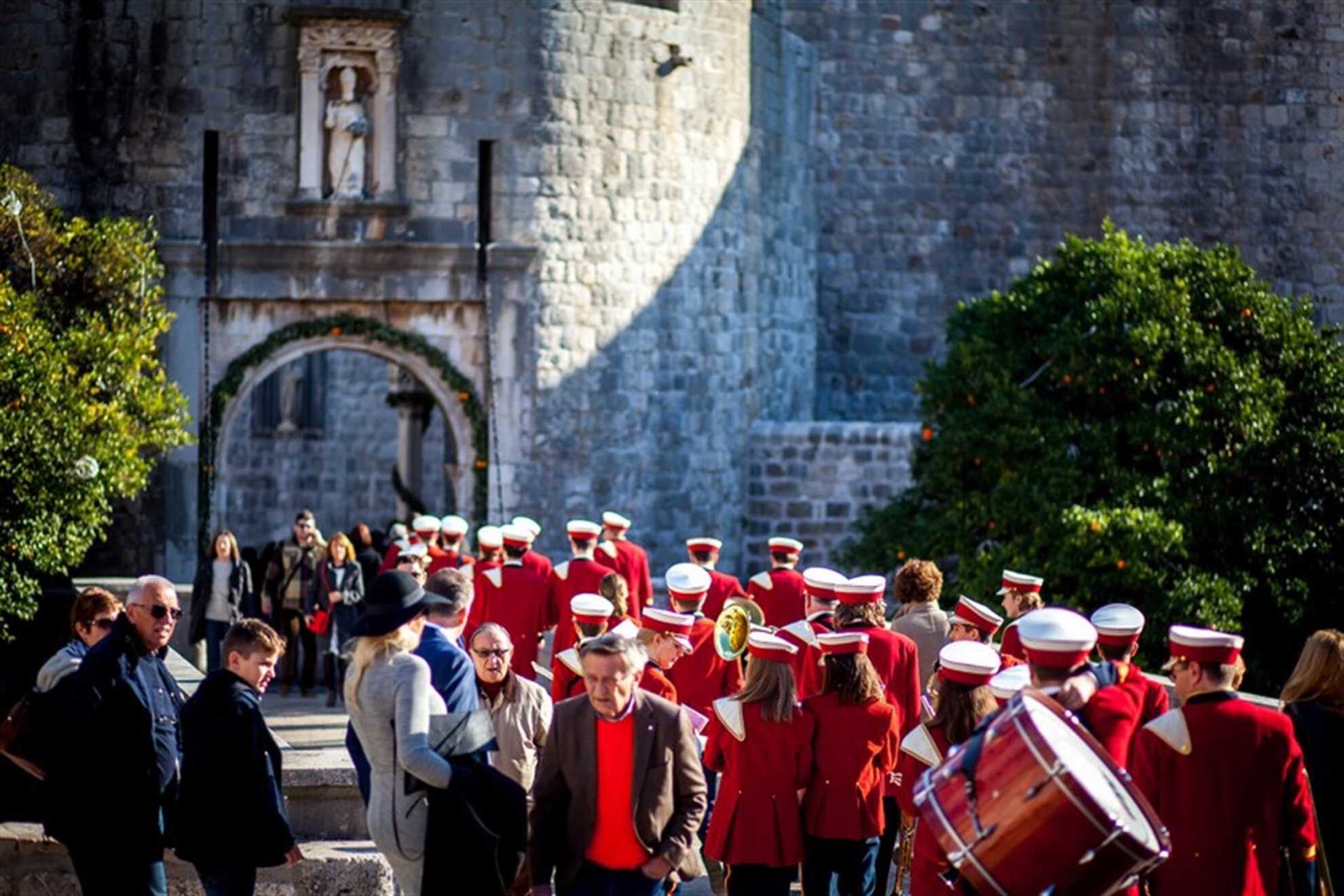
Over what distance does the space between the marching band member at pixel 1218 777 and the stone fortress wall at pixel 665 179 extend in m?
14.1

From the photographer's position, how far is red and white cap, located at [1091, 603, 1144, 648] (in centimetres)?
948

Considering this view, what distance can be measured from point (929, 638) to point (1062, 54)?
56.3 ft

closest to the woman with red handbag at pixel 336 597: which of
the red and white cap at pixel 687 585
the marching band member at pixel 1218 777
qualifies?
the red and white cap at pixel 687 585

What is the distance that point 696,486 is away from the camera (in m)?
23.5

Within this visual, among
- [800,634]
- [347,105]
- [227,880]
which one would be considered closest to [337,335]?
[347,105]

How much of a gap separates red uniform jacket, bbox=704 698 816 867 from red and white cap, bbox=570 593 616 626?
6.34 ft

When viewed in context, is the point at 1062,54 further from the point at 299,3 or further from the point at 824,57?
the point at 299,3

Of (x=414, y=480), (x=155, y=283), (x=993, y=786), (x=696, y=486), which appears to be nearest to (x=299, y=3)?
(x=155, y=283)

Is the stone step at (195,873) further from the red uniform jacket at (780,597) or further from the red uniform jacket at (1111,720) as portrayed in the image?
the red uniform jacket at (780,597)

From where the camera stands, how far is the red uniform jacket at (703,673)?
12.3m

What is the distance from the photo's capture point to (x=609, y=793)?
8.52m

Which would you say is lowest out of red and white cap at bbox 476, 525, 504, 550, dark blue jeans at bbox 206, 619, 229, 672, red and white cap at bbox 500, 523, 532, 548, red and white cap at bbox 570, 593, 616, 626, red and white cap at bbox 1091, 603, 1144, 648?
dark blue jeans at bbox 206, 619, 229, 672

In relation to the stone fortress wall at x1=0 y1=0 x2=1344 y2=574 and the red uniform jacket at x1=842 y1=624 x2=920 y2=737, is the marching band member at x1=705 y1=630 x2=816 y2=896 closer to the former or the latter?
the red uniform jacket at x1=842 y1=624 x2=920 y2=737

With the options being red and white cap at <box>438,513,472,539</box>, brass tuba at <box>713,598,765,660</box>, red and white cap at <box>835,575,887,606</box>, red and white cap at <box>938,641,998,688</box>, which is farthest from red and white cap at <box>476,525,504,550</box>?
red and white cap at <box>938,641,998,688</box>
